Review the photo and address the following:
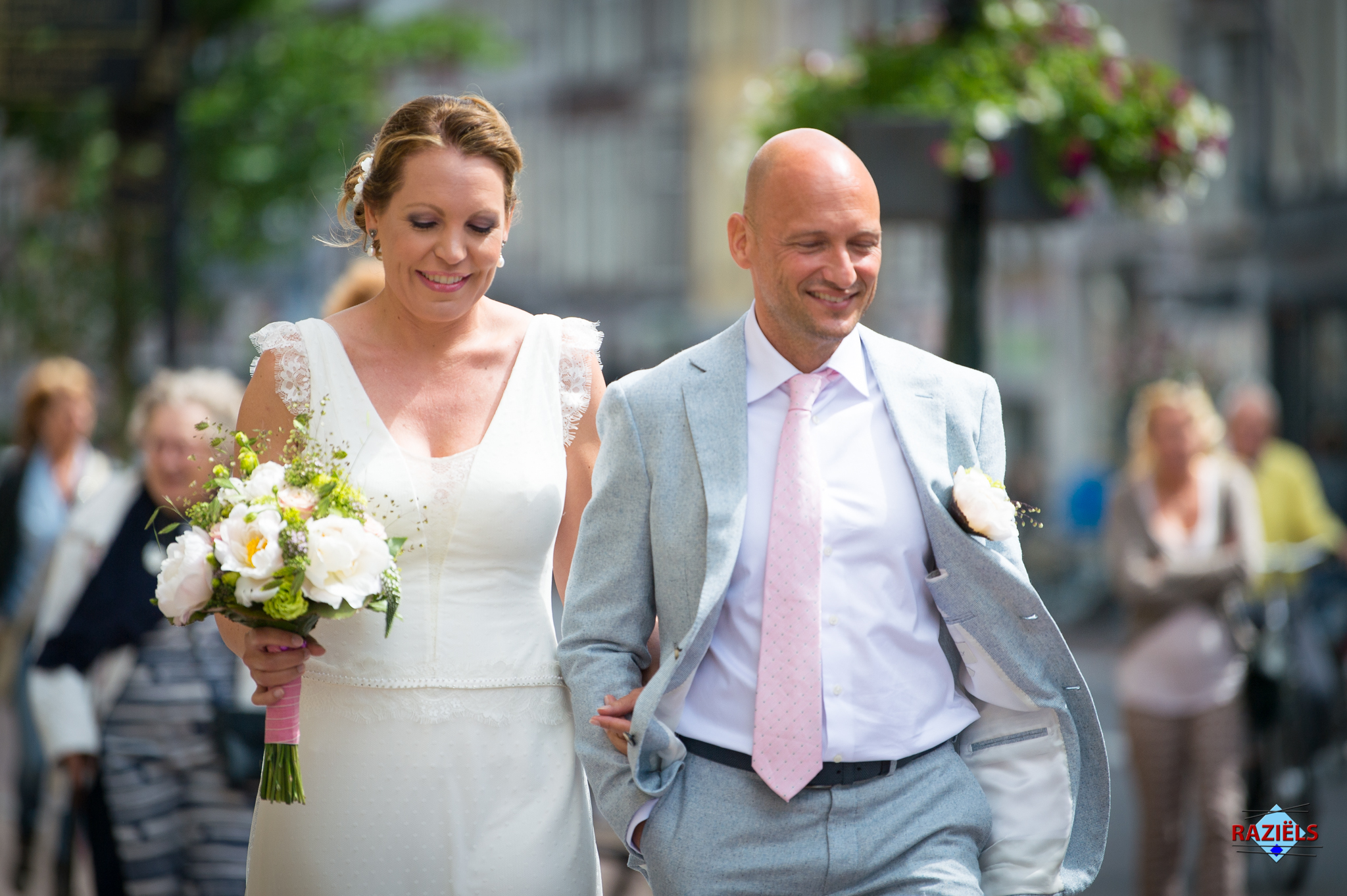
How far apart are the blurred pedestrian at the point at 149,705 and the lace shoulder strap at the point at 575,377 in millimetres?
1532

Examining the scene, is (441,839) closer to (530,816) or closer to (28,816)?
(530,816)

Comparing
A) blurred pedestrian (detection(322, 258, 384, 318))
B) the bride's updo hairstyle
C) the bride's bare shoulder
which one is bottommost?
the bride's bare shoulder

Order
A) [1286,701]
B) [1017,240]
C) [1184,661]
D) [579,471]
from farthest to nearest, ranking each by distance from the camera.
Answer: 1. [1017,240]
2. [1286,701]
3. [1184,661]
4. [579,471]

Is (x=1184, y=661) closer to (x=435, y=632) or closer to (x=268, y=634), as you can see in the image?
(x=435, y=632)

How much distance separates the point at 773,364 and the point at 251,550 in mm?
1071

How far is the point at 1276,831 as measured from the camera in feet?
13.8

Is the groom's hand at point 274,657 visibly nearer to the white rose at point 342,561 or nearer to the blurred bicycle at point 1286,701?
the white rose at point 342,561

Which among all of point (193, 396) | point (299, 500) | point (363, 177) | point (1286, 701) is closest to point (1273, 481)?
point (1286, 701)

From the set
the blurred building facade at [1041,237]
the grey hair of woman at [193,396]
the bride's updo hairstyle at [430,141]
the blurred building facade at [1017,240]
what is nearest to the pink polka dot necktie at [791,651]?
the bride's updo hairstyle at [430,141]

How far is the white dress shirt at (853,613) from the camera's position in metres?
3.14

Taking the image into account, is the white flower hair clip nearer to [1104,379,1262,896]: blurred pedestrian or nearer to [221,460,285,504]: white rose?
[221,460,285,504]: white rose

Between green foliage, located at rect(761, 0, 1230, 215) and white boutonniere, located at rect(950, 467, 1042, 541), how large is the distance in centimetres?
266

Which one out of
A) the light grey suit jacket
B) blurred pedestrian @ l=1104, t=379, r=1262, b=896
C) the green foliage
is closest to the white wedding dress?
the light grey suit jacket

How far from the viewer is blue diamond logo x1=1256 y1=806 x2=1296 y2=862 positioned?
4.08 meters
